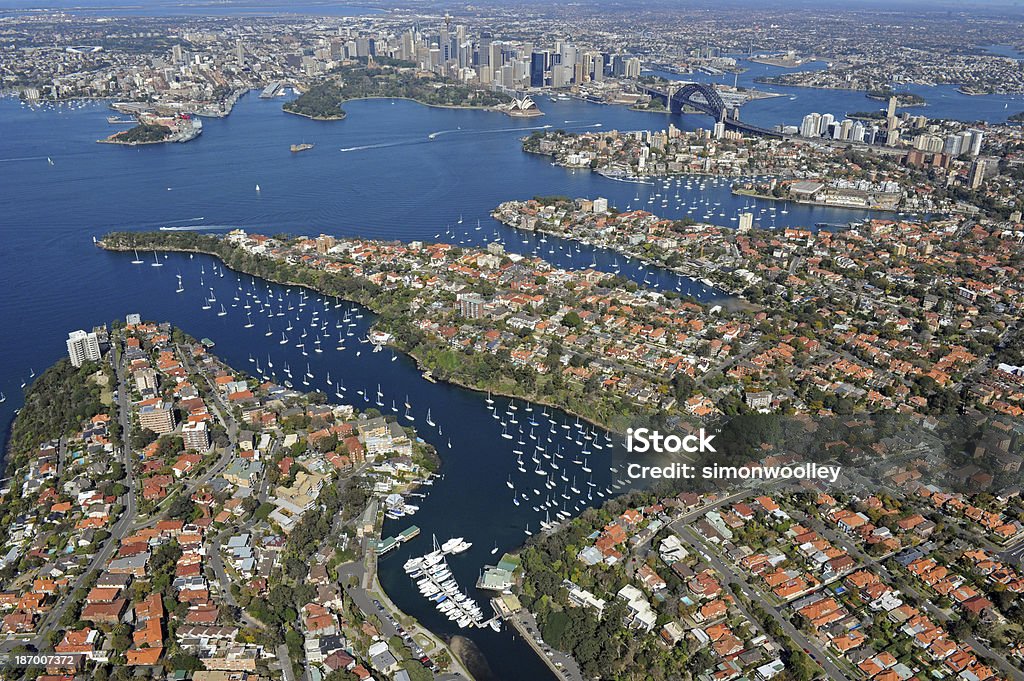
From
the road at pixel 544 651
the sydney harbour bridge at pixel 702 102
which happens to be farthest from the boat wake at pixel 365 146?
the road at pixel 544 651

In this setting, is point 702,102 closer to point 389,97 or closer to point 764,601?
point 389,97

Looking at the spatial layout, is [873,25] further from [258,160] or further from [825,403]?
[825,403]

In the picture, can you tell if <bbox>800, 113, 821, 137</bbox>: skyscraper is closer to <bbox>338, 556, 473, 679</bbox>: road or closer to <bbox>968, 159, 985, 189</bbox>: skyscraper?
<bbox>968, 159, 985, 189</bbox>: skyscraper

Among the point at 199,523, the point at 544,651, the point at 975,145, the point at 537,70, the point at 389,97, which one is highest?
the point at 537,70

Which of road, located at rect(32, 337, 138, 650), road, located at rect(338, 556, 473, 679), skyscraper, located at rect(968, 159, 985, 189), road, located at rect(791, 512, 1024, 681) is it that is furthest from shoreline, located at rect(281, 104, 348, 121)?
road, located at rect(791, 512, 1024, 681)

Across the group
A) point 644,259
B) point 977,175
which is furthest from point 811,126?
point 644,259

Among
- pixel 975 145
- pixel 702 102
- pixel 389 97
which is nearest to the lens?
pixel 975 145
